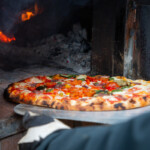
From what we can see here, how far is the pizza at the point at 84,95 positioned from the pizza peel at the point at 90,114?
2.0 inches

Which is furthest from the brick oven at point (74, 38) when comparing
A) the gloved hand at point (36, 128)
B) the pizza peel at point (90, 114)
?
the gloved hand at point (36, 128)

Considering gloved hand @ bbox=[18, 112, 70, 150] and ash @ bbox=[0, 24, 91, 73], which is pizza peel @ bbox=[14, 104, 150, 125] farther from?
ash @ bbox=[0, 24, 91, 73]

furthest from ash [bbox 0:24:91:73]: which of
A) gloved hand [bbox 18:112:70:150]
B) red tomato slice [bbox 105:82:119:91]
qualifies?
gloved hand [bbox 18:112:70:150]

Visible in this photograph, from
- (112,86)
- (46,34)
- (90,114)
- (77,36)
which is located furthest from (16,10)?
(90,114)

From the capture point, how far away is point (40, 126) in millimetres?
998

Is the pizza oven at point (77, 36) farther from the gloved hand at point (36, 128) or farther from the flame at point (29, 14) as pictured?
the gloved hand at point (36, 128)

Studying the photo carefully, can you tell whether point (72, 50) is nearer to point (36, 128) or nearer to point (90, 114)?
point (90, 114)

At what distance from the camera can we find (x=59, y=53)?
3.50 m

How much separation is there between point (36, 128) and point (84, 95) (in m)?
0.96

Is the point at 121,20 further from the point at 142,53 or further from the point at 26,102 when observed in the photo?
the point at 26,102

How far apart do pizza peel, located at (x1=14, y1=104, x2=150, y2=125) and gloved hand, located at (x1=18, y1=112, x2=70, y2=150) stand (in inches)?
14.6

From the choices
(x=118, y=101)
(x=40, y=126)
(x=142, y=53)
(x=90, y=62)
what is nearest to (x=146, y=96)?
(x=118, y=101)

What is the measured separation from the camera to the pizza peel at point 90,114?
138 centimetres

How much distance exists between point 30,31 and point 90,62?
105cm
